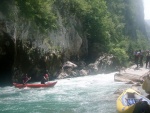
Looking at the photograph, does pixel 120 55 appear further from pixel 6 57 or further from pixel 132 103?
pixel 132 103

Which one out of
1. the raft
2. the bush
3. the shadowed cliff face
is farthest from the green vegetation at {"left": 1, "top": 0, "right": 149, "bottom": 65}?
the raft

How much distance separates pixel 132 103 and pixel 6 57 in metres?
13.1

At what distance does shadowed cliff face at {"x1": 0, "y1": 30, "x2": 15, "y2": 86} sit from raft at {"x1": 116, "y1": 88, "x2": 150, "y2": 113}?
11008 millimetres

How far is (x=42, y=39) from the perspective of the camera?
20922 mm

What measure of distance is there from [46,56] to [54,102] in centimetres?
888

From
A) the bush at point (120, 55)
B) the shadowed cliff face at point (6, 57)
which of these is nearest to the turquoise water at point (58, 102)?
the shadowed cliff face at point (6, 57)

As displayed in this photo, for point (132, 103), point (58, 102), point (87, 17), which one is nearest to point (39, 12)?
point (58, 102)

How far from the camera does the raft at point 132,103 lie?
8008 millimetres

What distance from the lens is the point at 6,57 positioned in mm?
20344

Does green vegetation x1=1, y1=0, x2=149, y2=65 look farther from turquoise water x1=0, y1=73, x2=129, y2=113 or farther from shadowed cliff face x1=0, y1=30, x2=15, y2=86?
turquoise water x1=0, y1=73, x2=129, y2=113

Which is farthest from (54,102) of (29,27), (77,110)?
(29,27)

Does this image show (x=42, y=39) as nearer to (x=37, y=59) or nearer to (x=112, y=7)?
(x=37, y=59)

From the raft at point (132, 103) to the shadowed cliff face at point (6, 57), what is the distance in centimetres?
1101

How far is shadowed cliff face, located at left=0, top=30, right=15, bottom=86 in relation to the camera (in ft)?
61.7
